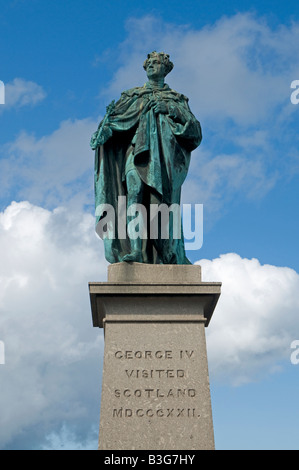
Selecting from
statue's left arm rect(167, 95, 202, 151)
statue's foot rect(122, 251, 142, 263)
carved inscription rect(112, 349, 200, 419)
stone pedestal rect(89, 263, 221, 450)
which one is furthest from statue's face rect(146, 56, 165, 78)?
carved inscription rect(112, 349, 200, 419)

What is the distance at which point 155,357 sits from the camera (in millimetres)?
11352

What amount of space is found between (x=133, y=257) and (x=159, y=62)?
4.18 m

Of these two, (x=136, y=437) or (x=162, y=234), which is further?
(x=162, y=234)

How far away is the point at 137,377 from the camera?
440 inches

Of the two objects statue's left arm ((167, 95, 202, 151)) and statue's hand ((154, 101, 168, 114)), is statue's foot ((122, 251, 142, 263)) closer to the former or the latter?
statue's left arm ((167, 95, 202, 151))

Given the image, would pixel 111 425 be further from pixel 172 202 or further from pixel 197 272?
pixel 172 202

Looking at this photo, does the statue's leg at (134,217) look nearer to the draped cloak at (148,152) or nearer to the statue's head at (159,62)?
the draped cloak at (148,152)

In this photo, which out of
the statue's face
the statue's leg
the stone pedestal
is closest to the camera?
the stone pedestal

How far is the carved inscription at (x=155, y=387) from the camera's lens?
35.9 feet

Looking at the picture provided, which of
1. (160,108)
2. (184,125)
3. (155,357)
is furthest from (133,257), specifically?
(160,108)

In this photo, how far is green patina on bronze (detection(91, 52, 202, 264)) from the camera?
12.8 metres

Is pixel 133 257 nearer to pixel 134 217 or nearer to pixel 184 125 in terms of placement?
pixel 134 217
